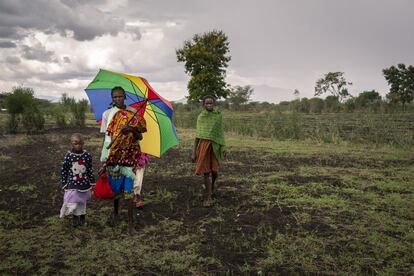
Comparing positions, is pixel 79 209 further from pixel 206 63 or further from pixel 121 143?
pixel 206 63

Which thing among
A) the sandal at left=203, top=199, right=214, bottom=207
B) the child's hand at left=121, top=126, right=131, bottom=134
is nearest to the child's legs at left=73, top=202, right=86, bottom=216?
the child's hand at left=121, top=126, right=131, bottom=134

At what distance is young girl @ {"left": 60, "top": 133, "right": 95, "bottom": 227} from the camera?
4988 millimetres

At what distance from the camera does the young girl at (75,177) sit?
16.4ft

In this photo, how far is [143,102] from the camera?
532 centimetres

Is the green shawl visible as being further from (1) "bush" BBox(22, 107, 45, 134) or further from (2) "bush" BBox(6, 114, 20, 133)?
(2) "bush" BBox(6, 114, 20, 133)

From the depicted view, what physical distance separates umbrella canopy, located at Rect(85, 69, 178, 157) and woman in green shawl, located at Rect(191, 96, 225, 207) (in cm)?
73

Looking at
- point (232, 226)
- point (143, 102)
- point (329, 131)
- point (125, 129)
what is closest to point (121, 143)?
point (125, 129)

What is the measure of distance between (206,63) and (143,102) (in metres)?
25.7

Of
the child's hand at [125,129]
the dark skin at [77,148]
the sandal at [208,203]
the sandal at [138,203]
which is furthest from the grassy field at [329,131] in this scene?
the dark skin at [77,148]

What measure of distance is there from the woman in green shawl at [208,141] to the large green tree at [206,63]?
931 inches

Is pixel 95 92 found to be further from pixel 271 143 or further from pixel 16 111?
pixel 16 111

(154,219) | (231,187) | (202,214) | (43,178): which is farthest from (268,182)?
(43,178)

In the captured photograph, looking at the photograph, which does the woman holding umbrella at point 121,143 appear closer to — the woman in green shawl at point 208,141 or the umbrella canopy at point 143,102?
the umbrella canopy at point 143,102

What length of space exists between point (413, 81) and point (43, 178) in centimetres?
3323
